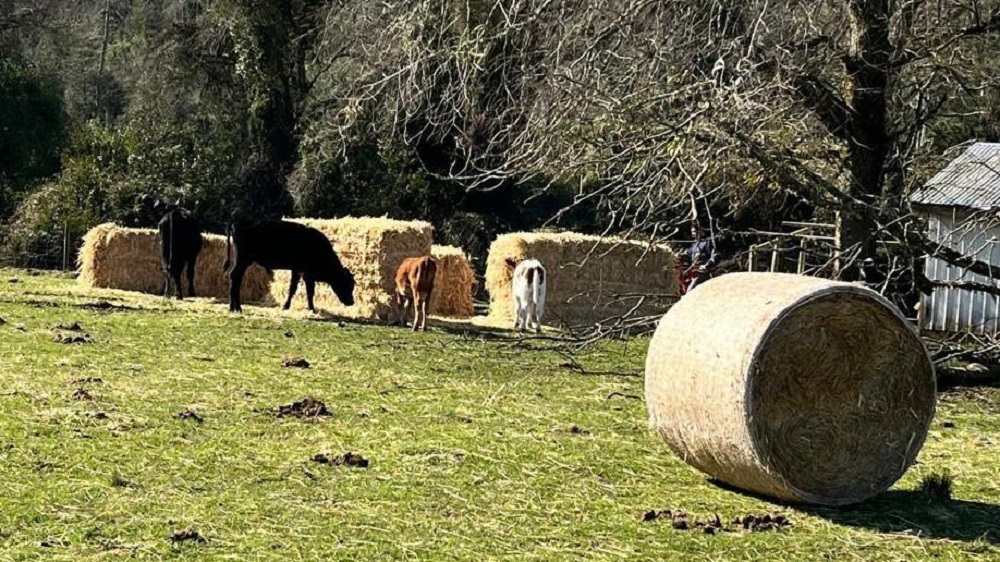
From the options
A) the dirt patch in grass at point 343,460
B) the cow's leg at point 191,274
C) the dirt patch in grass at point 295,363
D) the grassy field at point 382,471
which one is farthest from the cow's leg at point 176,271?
the dirt patch in grass at point 343,460

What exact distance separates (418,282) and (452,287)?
11.3 ft

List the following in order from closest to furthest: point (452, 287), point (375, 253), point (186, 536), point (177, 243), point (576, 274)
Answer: point (186, 536)
point (375, 253)
point (576, 274)
point (452, 287)
point (177, 243)

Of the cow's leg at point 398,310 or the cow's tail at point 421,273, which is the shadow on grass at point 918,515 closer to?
the cow's tail at point 421,273

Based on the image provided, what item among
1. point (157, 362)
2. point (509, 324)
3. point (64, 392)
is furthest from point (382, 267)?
point (64, 392)

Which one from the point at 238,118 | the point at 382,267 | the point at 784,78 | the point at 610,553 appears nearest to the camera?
the point at 610,553

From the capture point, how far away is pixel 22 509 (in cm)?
625

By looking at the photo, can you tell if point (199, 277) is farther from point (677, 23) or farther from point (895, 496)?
point (895, 496)

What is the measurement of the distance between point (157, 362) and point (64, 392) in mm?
2138

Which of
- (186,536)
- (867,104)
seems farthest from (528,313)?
(186,536)

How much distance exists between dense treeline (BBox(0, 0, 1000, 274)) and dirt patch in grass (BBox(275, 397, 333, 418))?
1987 millimetres

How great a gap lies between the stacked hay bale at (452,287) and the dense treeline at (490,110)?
1638 mm

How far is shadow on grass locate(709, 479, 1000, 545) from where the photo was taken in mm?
6895

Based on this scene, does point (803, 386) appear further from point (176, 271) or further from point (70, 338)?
point (176, 271)

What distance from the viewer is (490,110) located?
12.0m
